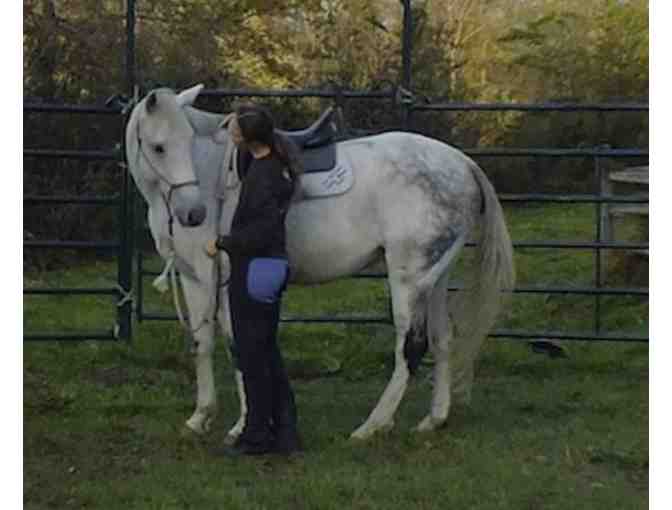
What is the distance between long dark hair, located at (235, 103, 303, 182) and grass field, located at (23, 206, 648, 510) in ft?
4.00

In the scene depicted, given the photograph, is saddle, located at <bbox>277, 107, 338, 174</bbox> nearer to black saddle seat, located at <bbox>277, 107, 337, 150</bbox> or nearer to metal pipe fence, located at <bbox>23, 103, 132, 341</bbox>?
black saddle seat, located at <bbox>277, 107, 337, 150</bbox>

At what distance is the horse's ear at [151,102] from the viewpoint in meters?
5.43

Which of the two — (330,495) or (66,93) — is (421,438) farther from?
(66,93)

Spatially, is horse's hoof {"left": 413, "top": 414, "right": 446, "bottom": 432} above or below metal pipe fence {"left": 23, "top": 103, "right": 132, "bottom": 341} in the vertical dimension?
below

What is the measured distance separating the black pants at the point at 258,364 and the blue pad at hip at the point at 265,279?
0.08 feet

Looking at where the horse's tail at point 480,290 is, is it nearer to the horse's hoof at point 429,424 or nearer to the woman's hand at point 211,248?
the horse's hoof at point 429,424

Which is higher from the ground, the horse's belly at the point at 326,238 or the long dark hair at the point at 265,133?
the long dark hair at the point at 265,133

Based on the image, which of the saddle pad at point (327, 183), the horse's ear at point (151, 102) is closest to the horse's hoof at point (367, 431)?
the saddle pad at point (327, 183)

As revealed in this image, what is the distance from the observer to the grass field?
191 inches

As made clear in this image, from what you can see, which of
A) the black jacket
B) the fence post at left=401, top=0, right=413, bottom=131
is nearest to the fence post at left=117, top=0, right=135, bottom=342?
the fence post at left=401, top=0, right=413, bottom=131

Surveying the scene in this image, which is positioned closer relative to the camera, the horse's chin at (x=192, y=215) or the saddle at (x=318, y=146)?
the horse's chin at (x=192, y=215)

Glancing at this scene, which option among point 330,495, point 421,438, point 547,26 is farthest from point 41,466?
point 547,26

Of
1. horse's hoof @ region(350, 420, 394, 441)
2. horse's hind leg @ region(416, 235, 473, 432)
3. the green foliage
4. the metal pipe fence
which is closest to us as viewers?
horse's hoof @ region(350, 420, 394, 441)

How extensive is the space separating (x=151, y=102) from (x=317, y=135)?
0.77 meters
